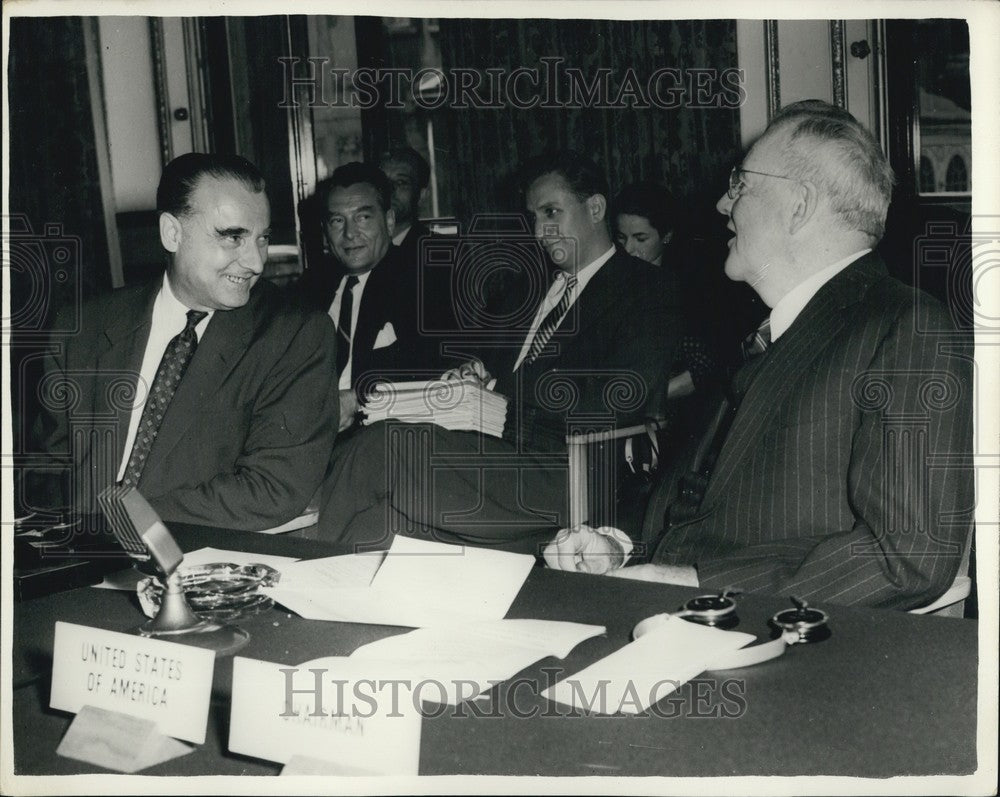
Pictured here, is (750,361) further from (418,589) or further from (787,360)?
(418,589)

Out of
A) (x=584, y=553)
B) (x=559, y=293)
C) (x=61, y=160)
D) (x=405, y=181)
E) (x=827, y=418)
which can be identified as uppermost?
(x=61, y=160)

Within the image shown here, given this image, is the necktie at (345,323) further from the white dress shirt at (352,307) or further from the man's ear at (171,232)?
the man's ear at (171,232)

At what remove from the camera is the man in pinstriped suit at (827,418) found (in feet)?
4.75

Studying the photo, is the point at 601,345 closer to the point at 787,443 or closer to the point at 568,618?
the point at 787,443

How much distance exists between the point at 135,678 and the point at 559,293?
88.5 inches

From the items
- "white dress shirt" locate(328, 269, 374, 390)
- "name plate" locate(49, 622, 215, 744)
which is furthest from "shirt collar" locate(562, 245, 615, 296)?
"name plate" locate(49, 622, 215, 744)

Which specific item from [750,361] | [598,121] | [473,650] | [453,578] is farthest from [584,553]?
[598,121]

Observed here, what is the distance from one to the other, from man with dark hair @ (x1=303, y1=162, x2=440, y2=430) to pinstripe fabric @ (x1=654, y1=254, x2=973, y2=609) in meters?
2.05

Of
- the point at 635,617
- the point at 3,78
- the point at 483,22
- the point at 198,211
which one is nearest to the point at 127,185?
the point at 483,22

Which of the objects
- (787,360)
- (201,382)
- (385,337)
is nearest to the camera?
(787,360)

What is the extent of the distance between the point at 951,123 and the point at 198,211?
269 cm

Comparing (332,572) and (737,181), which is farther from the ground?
(737,181)

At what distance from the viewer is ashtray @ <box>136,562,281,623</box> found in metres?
1.19

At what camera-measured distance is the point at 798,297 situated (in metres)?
1.75
